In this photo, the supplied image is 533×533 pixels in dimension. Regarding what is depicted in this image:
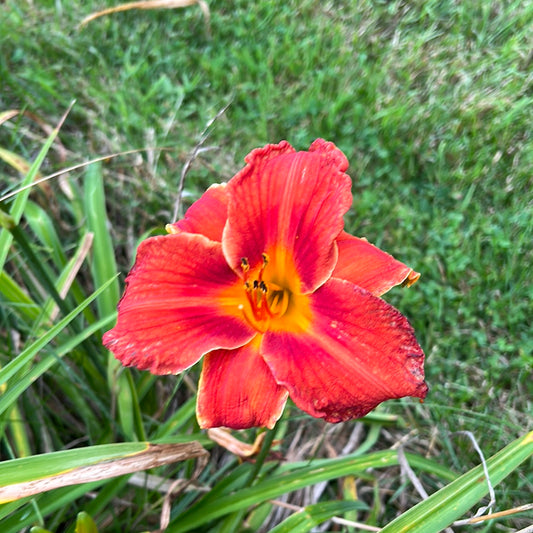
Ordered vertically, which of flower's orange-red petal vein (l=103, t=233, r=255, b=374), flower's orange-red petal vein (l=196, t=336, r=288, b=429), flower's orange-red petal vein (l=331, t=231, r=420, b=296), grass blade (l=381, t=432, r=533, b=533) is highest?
flower's orange-red petal vein (l=103, t=233, r=255, b=374)

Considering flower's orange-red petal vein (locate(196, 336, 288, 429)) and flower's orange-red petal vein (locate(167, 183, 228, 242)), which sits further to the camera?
flower's orange-red petal vein (locate(167, 183, 228, 242))

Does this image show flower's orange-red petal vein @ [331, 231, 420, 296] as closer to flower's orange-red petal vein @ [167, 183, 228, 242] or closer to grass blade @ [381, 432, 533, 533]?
flower's orange-red petal vein @ [167, 183, 228, 242]

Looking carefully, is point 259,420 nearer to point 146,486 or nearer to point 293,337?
point 293,337

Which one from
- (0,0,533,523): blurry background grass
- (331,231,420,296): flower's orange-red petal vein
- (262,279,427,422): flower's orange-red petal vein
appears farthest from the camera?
(0,0,533,523): blurry background grass

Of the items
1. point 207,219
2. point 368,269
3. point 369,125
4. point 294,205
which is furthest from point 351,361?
point 369,125

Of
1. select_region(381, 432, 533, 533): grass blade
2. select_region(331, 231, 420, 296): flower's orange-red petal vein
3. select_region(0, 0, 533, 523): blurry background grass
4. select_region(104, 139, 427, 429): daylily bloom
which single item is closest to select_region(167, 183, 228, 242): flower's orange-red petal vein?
select_region(104, 139, 427, 429): daylily bloom

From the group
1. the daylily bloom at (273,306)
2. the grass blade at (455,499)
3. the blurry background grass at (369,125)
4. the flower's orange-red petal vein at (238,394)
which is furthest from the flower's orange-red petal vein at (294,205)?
the blurry background grass at (369,125)

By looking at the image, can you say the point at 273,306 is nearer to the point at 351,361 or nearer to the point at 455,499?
the point at 351,361

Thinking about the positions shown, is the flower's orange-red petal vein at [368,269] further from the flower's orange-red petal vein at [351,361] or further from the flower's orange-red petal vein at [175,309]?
the flower's orange-red petal vein at [175,309]
